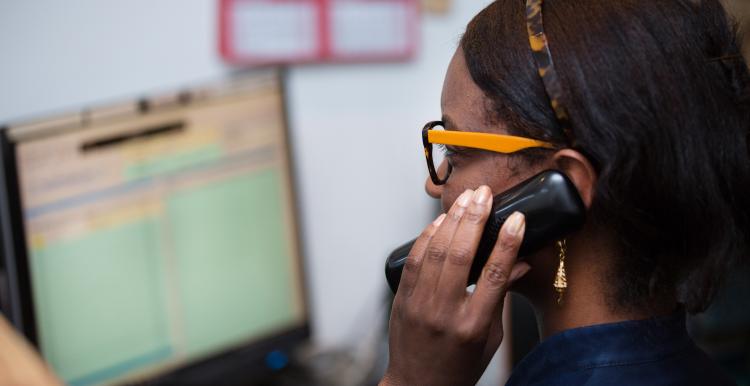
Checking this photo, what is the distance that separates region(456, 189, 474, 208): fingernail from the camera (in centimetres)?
71

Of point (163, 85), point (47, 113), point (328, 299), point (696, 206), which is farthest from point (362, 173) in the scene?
point (696, 206)

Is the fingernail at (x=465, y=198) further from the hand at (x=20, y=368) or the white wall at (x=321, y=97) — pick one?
the white wall at (x=321, y=97)

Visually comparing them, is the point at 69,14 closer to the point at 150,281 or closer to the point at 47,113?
the point at 47,113

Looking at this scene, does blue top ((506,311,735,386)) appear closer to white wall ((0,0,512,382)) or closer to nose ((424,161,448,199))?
nose ((424,161,448,199))

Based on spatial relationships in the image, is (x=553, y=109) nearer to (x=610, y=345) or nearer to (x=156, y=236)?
(x=610, y=345)

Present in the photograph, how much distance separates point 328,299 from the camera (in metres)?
1.48

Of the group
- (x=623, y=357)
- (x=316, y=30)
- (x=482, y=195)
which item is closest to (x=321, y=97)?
(x=316, y=30)

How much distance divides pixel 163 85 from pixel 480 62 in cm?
71

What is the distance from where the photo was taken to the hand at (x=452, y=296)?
2.29ft

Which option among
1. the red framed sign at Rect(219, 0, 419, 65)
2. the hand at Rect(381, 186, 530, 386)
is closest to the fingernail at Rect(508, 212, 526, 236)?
the hand at Rect(381, 186, 530, 386)

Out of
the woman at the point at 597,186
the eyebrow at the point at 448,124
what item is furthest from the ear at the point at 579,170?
the eyebrow at the point at 448,124

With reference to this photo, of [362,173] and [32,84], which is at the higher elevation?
[32,84]

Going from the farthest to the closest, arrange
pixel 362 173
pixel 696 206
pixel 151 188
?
pixel 362 173 → pixel 151 188 → pixel 696 206

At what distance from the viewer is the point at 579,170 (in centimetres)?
67
